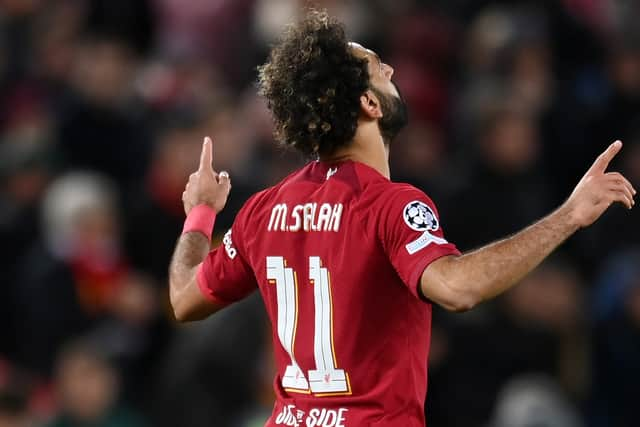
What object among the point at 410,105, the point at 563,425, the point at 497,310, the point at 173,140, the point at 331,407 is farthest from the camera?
the point at 410,105

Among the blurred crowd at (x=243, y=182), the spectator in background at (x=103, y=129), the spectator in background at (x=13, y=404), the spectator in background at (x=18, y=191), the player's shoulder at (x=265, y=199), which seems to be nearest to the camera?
the player's shoulder at (x=265, y=199)

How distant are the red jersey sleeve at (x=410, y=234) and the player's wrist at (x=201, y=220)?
38.1 inches

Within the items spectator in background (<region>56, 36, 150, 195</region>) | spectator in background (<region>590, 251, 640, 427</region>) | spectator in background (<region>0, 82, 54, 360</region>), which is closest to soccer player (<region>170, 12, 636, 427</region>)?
spectator in background (<region>590, 251, 640, 427</region>)

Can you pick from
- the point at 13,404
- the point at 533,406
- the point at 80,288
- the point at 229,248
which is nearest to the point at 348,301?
the point at 229,248

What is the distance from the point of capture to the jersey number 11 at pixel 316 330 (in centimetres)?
446

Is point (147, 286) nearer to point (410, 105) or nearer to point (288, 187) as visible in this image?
point (410, 105)

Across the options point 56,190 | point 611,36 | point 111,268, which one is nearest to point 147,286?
point 111,268

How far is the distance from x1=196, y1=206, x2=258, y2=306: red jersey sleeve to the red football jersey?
20 centimetres

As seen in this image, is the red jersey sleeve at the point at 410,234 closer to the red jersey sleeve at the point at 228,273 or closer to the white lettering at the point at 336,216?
the white lettering at the point at 336,216

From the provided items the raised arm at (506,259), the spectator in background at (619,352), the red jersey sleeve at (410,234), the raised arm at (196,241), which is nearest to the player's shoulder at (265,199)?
the raised arm at (196,241)

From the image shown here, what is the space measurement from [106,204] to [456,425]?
243cm

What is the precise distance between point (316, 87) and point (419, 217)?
0.57m

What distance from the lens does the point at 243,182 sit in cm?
958

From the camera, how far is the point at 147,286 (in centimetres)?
922
